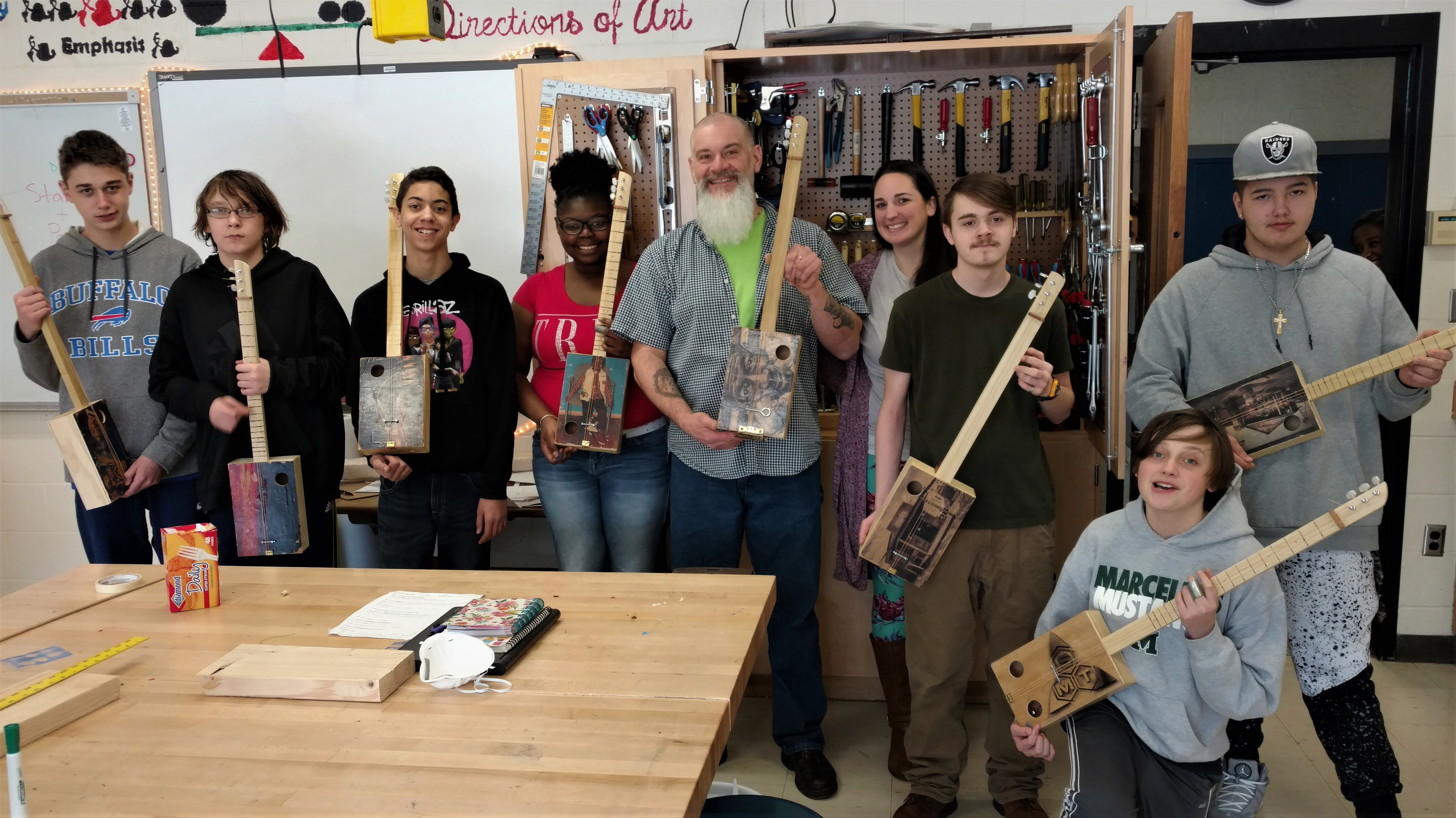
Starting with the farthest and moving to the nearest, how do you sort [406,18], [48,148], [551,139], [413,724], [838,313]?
[48,148] → [551,139] → [838,313] → [406,18] → [413,724]

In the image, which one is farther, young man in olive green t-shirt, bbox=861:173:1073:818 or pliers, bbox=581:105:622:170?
pliers, bbox=581:105:622:170

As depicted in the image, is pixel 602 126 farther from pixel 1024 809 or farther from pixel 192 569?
pixel 1024 809

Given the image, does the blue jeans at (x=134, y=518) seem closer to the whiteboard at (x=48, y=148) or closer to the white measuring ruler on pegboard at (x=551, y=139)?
the white measuring ruler on pegboard at (x=551, y=139)

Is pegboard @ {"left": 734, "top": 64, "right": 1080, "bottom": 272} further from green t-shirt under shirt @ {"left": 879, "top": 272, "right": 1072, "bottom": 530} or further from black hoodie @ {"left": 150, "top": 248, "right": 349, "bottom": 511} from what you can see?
black hoodie @ {"left": 150, "top": 248, "right": 349, "bottom": 511}

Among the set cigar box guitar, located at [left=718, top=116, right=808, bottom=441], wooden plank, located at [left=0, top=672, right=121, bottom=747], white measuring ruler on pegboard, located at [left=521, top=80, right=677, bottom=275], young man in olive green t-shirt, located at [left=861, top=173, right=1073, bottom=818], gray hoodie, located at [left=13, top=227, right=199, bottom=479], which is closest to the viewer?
wooden plank, located at [left=0, top=672, right=121, bottom=747]

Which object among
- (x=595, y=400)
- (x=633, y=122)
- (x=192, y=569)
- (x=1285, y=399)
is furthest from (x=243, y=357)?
(x=1285, y=399)

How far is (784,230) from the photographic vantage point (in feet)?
7.48

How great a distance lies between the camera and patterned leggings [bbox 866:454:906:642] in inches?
105

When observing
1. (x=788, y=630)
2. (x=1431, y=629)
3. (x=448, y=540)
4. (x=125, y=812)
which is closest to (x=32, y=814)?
(x=125, y=812)

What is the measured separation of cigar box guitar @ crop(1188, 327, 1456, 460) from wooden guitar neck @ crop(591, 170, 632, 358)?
1.45 m

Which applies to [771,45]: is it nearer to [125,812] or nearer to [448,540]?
[448,540]

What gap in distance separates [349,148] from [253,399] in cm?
155

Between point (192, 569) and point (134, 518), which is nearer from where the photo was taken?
point (192, 569)

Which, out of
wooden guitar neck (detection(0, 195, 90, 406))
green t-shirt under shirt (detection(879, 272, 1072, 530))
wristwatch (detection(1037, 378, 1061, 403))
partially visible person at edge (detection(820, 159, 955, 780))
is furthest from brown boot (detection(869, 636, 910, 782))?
wooden guitar neck (detection(0, 195, 90, 406))
